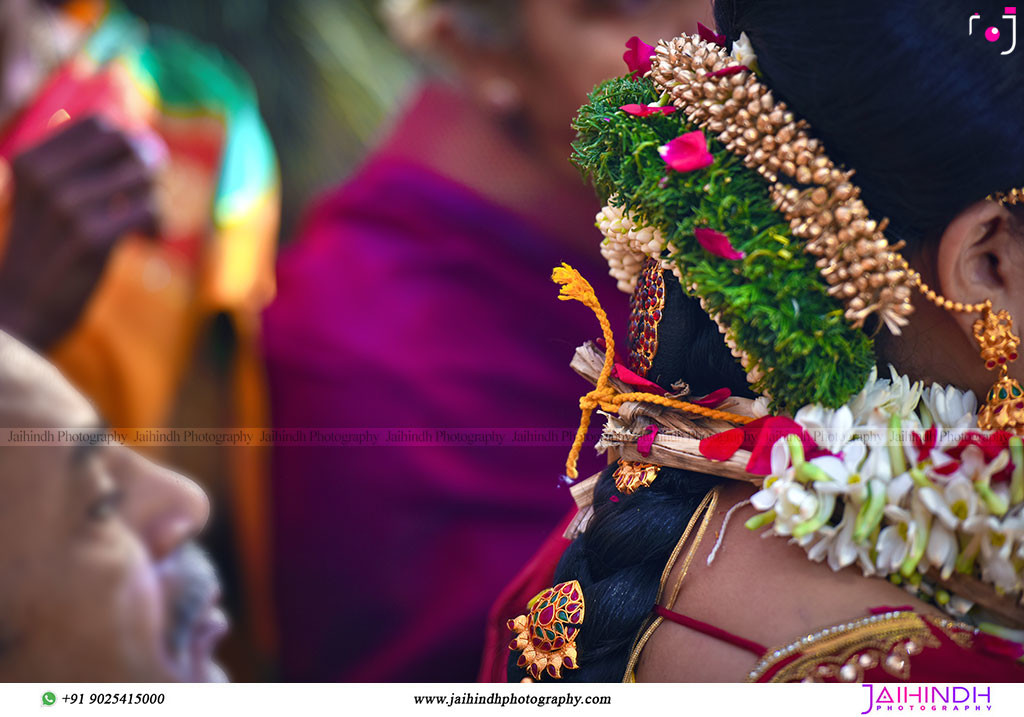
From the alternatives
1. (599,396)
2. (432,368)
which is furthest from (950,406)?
(432,368)

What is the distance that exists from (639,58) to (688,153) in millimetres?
144

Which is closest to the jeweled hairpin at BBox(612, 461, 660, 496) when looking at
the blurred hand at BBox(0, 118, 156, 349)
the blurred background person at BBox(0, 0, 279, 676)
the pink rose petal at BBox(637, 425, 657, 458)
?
the pink rose petal at BBox(637, 425, 657, 458)

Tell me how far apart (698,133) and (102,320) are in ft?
4.92

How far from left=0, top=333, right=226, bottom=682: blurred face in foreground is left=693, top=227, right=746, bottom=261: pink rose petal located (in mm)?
603

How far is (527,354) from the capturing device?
69.7 inches

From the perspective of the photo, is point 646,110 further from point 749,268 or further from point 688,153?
point 749,268

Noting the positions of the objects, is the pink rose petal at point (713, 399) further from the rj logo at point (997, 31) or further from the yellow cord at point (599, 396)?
the rj logo at point (997, 31)

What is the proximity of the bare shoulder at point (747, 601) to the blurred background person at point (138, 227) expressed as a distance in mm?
1107

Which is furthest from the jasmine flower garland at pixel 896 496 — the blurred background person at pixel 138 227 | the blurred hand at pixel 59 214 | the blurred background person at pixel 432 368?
the blurred hand at pixel 59 214

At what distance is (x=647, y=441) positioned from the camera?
907mm

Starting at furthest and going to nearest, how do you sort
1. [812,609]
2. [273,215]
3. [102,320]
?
[273,215]
[102,320]
[812,609]

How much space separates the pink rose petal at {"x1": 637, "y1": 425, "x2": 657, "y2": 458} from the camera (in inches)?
35.6

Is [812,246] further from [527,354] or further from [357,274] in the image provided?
[357,274]

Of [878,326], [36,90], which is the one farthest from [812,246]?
[36,90]
